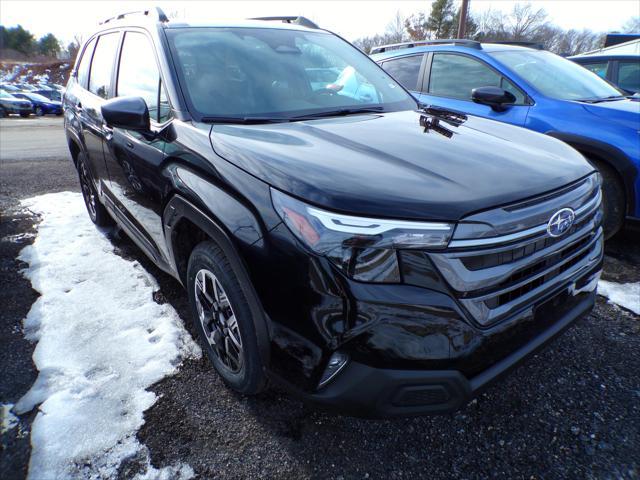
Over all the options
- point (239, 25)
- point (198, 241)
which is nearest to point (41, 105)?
point (239, 25)

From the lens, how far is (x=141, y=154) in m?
2.40

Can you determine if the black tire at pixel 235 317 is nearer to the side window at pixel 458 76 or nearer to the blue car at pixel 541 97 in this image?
the blue car at pixel 541 97

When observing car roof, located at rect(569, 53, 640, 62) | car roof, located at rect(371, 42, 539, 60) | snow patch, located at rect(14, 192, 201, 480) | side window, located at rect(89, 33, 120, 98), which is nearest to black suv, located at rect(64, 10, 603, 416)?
snow patch, located at rect(14, 192, 201, 480)

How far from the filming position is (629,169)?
3.23 meters

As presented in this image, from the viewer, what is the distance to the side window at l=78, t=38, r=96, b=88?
12.5 feet

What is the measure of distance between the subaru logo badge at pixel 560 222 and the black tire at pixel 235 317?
1.19 meters

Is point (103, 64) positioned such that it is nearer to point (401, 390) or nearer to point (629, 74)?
point (401, 390)

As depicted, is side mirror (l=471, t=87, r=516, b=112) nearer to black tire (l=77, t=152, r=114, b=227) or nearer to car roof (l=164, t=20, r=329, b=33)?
car roof (l=164, t=20, r=329, b=33)

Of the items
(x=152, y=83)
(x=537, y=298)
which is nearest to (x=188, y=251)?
(x=152, y=83)

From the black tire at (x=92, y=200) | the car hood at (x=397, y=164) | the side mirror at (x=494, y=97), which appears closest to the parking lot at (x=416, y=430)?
the car hood at (x=397, y=164)

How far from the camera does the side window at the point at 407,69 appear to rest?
15.7 feet

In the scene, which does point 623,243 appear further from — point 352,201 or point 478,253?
point 352,201

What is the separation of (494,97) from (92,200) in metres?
3.89

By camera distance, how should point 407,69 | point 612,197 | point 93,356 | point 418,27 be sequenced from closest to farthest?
point 93,356 → point 612,197 → point 407,69 → point 418,27
